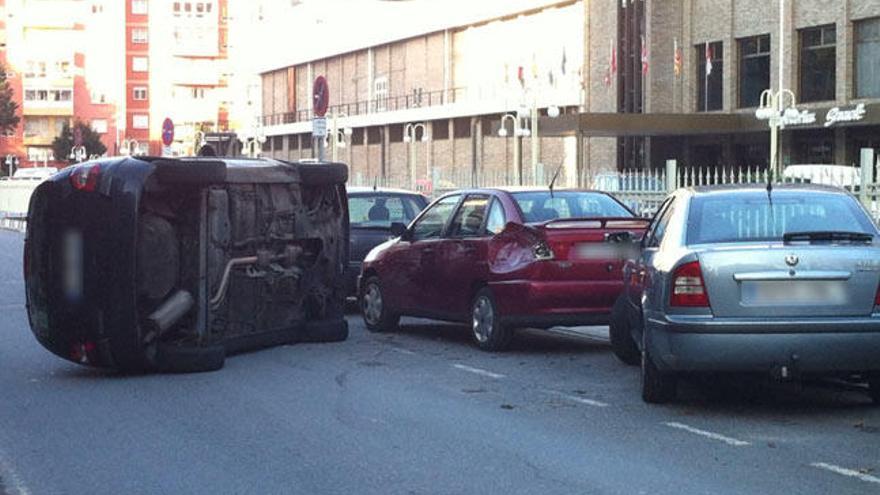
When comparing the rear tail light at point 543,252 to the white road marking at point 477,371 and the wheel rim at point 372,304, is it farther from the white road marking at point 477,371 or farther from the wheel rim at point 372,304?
the wheel rim at point 372,304

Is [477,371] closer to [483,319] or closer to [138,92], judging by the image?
[483,319]

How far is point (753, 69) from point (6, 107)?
60.0 meters

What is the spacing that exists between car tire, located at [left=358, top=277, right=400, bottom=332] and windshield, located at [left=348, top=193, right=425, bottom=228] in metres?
2.44

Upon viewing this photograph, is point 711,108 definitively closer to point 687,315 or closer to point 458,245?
point 458,245

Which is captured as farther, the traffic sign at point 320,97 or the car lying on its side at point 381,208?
the traffic sign at point 320,97

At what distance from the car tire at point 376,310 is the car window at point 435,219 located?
0.88 meters

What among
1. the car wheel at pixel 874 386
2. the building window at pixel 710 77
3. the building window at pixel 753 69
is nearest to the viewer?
the car wheel at pixel 874 386

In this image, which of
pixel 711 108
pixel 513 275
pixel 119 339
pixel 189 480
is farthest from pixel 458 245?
pixel 711 108

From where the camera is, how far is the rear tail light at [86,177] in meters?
12.0

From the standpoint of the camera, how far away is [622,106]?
55.9m

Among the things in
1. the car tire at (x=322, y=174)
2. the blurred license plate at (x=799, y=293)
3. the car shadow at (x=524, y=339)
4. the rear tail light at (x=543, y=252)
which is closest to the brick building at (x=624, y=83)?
the car shadow at (x=524, y=339)

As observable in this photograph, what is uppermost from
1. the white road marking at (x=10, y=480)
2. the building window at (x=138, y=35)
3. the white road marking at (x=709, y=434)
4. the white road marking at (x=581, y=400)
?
the building window at (x=138, y=35)

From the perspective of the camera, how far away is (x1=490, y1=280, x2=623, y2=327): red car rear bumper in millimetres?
13109

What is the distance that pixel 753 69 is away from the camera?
5078cm
